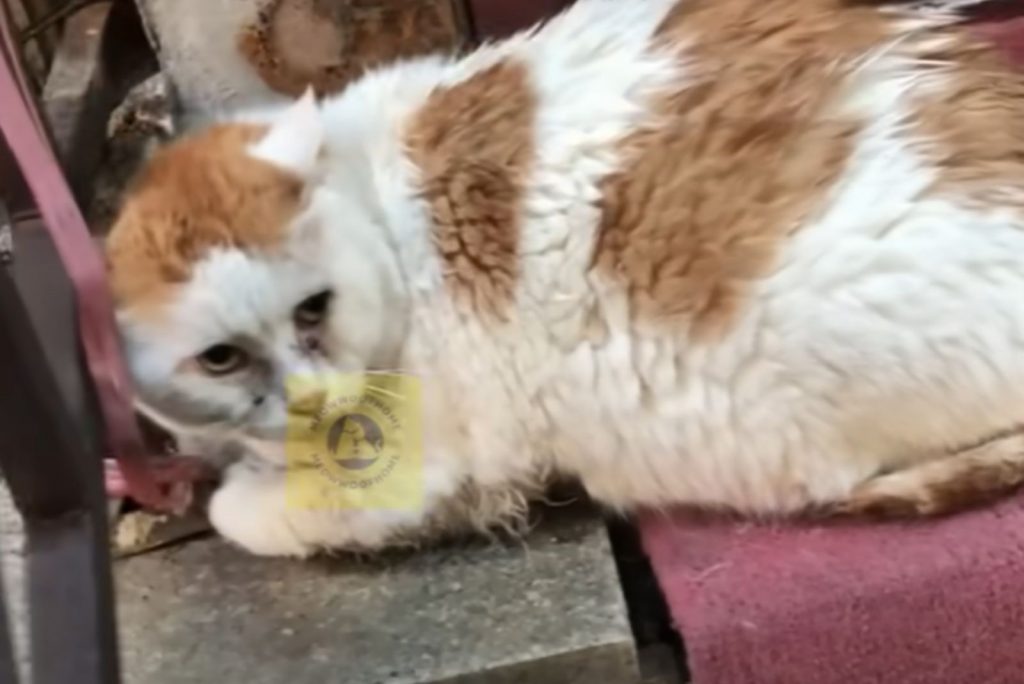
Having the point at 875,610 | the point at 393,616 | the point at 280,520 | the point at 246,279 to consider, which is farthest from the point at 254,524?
the point at 875,610

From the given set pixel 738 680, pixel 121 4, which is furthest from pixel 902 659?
pixel 121 4

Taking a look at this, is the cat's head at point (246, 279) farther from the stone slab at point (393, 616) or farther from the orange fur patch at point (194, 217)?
the stone slab at point (393, 616)

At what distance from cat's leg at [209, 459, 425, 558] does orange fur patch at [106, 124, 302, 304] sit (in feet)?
0.76

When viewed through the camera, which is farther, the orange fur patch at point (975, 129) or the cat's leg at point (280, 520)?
the cat's leg at point (280, 520)

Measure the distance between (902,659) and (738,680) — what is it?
0.13 meters

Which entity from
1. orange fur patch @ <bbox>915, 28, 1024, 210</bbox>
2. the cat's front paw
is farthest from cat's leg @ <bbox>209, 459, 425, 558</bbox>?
orange fur patch @ <bbox>915, 28, 1024, 210</bbox>

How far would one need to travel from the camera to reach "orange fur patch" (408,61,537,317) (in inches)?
45.6

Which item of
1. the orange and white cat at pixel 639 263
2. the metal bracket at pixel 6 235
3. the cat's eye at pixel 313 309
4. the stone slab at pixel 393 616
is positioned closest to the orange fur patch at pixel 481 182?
the orange and white cat at pixel 639 263

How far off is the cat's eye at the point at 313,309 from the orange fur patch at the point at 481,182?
11cm

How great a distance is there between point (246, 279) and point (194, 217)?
0.06 m

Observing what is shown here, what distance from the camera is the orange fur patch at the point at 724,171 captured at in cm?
111

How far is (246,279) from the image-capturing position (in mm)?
1085

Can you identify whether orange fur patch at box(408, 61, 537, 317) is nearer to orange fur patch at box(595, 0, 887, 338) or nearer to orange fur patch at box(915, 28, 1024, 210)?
orange fur patch at box(595, 0, 887, 338)

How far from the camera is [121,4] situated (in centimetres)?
176
